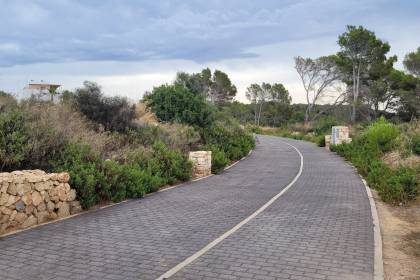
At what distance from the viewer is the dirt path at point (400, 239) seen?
24.2 feet

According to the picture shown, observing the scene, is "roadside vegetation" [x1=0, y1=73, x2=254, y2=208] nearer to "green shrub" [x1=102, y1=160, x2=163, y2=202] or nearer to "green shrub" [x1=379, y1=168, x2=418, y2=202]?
"green shrub" [x1=102, y1=160, x2=163, y2=202]

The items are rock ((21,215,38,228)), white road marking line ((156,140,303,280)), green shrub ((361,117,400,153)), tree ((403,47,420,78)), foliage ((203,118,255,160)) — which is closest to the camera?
white road marking line ((156,140,303,280))

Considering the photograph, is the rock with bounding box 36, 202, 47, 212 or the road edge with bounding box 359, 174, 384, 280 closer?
the road edge with bounding box 359, 174, 384, 280

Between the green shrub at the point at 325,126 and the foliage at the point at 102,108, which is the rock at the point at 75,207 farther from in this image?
the green shrub at the point at 325,126

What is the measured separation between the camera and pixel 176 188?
1556cm

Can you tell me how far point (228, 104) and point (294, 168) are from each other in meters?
54.9

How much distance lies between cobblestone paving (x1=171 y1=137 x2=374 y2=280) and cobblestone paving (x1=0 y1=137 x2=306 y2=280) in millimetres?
307

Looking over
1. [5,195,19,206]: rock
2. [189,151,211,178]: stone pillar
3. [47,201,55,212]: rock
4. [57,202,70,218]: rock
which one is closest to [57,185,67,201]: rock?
[57,202,70,218]: rock

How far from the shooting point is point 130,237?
29.1 ft

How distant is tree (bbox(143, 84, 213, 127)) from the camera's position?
1040 inches

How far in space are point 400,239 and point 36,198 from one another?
7.68 meters

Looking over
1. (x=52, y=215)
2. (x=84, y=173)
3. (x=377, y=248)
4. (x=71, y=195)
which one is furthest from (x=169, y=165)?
(x=377, y=248)

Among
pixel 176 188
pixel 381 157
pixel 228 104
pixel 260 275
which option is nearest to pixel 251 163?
pixel 381 157

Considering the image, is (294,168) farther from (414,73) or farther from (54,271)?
(414,73)
